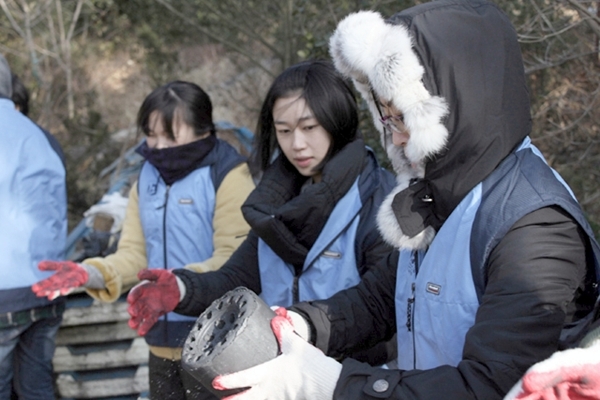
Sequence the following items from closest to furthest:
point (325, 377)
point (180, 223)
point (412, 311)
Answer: point (325, 377), point (412, 311), point (180, 223)

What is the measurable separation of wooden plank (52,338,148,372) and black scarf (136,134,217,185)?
1415mm

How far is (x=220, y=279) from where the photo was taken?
2.79 m

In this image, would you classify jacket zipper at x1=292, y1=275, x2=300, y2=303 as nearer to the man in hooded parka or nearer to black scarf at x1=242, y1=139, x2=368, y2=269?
black scarf at x1=242, y1=139, x2=368, y2=269

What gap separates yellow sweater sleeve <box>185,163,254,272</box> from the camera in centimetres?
323

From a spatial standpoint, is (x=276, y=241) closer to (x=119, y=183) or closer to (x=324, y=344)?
(x=324, y=344)

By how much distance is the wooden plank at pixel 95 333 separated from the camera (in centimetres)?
438

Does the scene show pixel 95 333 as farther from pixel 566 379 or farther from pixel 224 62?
pixel 224 62

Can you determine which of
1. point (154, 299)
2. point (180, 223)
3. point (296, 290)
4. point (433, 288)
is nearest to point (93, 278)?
point (180, 223)

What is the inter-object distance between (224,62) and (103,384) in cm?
777

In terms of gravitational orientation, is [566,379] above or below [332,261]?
above

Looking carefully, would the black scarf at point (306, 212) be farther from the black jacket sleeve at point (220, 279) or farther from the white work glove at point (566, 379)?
the white work glove at point (566, 379)

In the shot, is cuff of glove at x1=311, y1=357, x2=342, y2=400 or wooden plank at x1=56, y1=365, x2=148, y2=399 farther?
wooden plank at x1=56, y1=365, x2=148, y2=399

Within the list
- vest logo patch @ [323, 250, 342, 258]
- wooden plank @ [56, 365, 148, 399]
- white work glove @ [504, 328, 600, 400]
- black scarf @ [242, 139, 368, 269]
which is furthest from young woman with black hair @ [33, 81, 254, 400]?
white work glove @ [504, 328, 600, 400]

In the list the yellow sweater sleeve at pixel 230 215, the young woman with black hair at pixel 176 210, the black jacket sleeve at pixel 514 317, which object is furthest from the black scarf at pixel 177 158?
the black jacket sleeve at pixel 514 317
